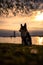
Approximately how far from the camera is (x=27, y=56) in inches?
261

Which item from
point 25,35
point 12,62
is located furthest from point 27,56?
point 25,35

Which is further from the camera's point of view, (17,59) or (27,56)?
(27,56)

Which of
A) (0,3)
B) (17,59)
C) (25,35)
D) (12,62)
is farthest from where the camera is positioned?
(0,3)

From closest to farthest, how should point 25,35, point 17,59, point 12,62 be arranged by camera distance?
point 12,62, point 17,59, point 25,35

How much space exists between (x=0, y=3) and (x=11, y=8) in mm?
1076

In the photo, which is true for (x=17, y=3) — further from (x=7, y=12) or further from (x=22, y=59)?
(x=22, y=59)

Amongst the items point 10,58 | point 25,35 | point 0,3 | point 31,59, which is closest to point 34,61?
point 31,59

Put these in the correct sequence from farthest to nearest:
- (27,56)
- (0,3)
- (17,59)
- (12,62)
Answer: (0,3)
(27,56)
(17,59)
(12,62)

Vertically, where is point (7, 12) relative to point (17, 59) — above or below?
above

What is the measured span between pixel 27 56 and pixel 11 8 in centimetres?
1449

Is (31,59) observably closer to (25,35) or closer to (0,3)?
(25,35)

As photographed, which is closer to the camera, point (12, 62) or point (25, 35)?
point (12, 62)

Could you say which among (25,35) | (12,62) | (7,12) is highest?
(7,12)

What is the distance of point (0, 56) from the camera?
633 cm
